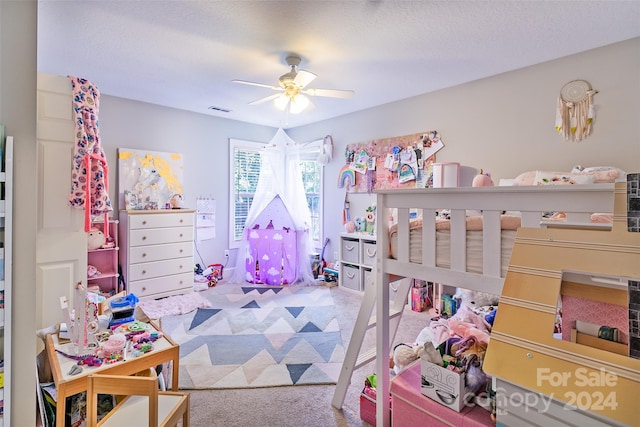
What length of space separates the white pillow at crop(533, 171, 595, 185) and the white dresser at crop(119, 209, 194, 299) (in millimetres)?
3951

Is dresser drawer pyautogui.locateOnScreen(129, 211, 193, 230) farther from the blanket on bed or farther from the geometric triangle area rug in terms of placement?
the blanket on bed

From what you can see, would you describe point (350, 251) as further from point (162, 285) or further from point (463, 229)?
point (463, 229)

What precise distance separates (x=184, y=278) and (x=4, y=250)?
3.13 meters

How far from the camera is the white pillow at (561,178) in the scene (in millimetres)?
2434

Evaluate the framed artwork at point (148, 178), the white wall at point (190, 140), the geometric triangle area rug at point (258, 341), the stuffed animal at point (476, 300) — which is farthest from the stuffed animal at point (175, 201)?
the stuffed animal at point (476, 300)

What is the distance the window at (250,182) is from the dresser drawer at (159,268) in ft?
3.67

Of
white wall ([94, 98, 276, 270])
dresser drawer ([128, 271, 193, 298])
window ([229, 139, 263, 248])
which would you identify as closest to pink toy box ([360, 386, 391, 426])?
dresser drawer ([128, 271, 193, 298])

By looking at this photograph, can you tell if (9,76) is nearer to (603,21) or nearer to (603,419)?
(603,419)

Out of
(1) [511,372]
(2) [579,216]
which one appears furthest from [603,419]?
(2) [579,216]

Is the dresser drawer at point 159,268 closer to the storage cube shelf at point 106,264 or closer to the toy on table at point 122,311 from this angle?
the storage cube shelf at point 106,264

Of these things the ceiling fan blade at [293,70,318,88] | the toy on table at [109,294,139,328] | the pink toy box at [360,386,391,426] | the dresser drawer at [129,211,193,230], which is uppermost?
the ceiling fan blade at [293,70,318,88]

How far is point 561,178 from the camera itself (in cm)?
262

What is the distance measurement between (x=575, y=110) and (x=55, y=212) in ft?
13.6

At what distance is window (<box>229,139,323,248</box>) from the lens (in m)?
5.24
